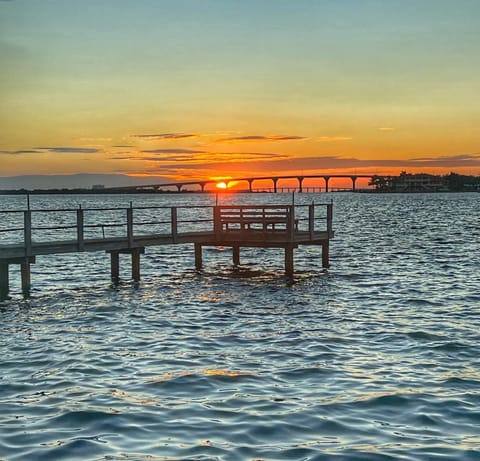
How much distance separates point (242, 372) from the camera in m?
12.1

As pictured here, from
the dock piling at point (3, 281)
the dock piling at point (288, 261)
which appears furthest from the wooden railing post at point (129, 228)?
the dock piling at point (288, 261)

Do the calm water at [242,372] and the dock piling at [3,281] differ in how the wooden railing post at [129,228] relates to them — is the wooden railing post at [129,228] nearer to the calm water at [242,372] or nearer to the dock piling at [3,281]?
the calm water at [242,372]

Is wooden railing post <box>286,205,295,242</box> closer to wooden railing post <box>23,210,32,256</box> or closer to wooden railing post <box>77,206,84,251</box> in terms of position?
wooden railing post <box>77,206,84,251</box>

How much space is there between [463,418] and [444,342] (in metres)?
4.93

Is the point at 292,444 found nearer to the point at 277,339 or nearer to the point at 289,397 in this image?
the point at 289,397

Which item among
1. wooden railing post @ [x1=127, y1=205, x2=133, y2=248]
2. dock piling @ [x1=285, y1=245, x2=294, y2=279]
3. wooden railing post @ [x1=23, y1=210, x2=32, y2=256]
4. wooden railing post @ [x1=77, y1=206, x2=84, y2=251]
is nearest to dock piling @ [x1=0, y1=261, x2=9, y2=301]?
wooden railing post @ [x1=23, y1=210, x2=32, y2=256]

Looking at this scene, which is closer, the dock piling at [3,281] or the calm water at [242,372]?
the calm water at [242,372]

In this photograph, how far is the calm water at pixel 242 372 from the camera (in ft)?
29.2

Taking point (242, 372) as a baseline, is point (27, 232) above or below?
above

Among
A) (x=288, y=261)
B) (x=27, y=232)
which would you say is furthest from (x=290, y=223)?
(x=27, y=232)

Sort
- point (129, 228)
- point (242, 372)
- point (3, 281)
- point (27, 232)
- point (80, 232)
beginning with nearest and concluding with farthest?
point (242, 372)
point (27, 232)
point (3, 281)
point (80, 232)
point (129, 228)

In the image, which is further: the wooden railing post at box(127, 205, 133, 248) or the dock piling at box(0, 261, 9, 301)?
the wooden railing post at box(127, 205, 133, 248)

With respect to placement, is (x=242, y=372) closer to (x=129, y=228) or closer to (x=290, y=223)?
(x=129, y=228)

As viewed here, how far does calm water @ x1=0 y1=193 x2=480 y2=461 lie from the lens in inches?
350
